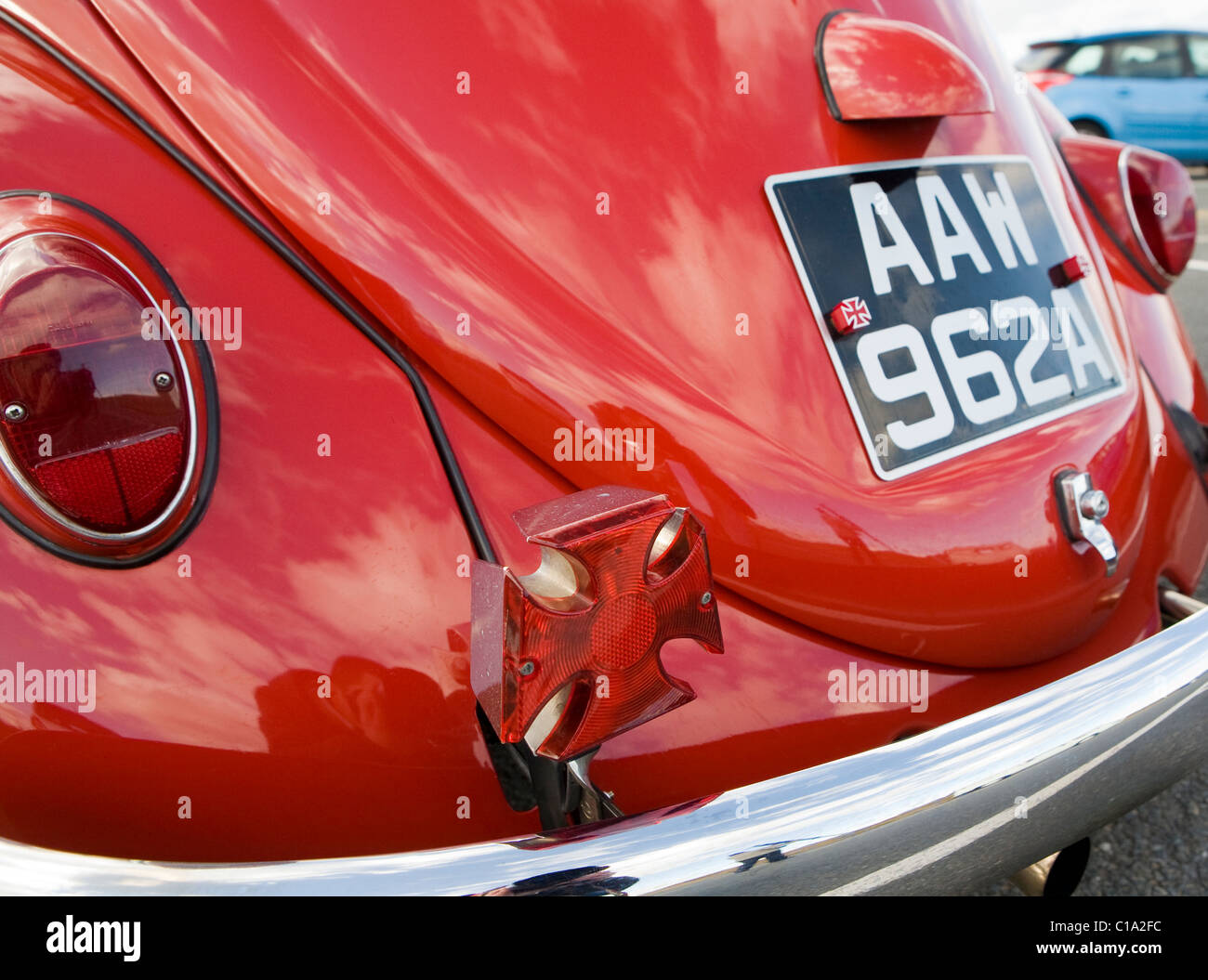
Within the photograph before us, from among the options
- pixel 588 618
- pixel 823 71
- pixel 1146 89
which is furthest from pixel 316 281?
pixel 1146 89

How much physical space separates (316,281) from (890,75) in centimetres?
91

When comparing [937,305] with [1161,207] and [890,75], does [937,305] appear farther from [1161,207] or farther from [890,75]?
[1161,207]

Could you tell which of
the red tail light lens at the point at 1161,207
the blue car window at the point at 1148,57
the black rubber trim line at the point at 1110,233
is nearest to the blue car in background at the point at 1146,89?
the blue car window at the point at 1148,57

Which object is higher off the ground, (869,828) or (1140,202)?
(1140,202)

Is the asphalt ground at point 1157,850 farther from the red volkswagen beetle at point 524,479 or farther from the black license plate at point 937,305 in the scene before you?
the black license plate at point 937,305

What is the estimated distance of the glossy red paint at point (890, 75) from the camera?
1.52 metres

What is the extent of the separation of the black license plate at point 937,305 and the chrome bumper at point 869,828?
1.29 ft

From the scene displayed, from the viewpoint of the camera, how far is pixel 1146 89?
10.4 m

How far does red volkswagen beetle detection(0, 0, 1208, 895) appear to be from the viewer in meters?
1.05

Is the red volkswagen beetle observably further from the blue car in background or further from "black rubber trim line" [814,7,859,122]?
the blue car in background

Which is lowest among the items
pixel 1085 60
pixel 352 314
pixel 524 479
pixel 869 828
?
pixel 869 828

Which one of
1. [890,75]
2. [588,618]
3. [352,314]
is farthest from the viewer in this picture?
[890,75]

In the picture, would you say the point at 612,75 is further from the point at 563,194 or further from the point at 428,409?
the point at 428,409
